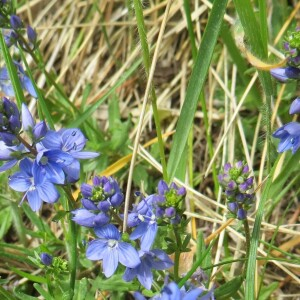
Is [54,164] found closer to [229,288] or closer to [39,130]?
[39,130]

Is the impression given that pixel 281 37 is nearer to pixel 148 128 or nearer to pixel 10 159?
pixel 148 128

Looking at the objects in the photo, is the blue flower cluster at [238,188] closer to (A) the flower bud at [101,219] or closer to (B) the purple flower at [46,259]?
(A) the flower bud at [101,219]

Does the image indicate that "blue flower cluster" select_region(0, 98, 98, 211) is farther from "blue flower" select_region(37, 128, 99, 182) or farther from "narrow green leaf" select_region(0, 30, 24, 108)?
"narrow green leaf" select_region(0, 30, 24, 108)

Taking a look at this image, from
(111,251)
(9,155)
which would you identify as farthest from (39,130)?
(111,251)

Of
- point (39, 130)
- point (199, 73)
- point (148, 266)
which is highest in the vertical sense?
point (199, 73)

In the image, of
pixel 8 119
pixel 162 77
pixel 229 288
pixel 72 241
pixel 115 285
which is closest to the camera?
pixel 8 119

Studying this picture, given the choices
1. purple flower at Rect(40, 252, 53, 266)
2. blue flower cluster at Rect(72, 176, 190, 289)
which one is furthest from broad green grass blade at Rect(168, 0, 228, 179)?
purple flower at Rect(40, 252, 53, 266)

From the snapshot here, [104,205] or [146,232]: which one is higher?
→ [104,205]
